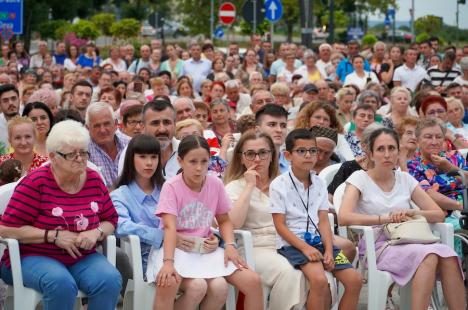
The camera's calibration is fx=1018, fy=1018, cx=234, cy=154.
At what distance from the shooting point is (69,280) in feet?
A: 19.7

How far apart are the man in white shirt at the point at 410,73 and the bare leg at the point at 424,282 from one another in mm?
11273

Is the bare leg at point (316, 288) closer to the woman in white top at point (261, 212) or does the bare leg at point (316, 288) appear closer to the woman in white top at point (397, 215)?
the woman in white top at point (261, 212)

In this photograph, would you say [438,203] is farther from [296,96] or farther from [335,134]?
[296,96]

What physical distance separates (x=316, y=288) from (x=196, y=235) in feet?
2.78

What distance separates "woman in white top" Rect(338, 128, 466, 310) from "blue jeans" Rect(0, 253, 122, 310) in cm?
184

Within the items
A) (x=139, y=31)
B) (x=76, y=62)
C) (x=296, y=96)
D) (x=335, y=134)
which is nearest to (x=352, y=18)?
(x=139, y=31)

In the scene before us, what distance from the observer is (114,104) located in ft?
40.0

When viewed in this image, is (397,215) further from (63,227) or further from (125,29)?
(125,29)

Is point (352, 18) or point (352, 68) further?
point (352, 18)

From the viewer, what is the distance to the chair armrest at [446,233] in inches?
281

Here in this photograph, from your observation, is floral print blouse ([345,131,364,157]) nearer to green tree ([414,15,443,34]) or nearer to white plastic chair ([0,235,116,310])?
white plastic chair ([0,235,116,310])

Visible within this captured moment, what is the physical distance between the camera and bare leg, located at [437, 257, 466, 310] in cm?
690

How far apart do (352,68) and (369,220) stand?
39.0 ft

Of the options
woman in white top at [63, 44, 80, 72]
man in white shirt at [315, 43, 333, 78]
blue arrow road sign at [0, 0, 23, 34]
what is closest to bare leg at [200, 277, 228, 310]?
man in white shirt at [315, 43, 333, 78]
